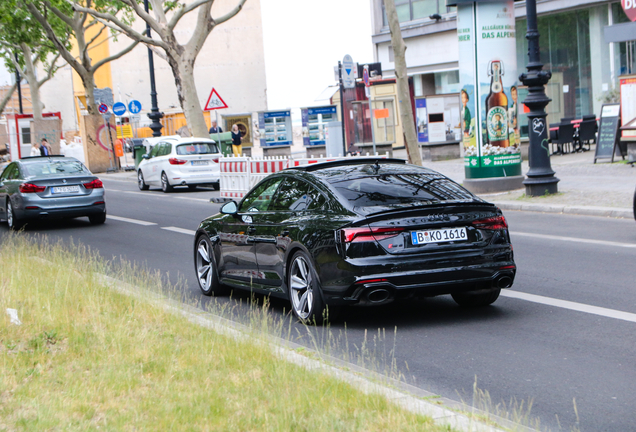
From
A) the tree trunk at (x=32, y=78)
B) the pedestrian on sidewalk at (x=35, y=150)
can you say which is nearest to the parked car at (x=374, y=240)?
the pedestrian on sidewalk at (x=35, y=150)

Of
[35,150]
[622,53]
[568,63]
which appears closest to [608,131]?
[622,53]

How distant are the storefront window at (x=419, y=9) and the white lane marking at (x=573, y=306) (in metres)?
29.8

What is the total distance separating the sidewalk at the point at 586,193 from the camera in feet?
47.0

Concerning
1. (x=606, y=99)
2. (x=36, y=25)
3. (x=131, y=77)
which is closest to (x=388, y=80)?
(x=606, y=99)

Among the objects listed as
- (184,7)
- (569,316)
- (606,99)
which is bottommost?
(569,316)

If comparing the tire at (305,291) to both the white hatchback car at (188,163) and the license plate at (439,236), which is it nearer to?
the license plate at (439,236)

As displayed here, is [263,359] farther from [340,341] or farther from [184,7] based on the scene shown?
[184,7]

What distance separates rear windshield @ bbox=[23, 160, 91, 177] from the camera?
57.1ft

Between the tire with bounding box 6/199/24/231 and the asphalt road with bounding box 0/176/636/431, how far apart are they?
632 cm

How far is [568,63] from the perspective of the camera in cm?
Answer: 3306

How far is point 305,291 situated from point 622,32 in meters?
17.5

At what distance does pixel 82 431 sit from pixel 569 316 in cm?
440

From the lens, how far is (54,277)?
8789mm

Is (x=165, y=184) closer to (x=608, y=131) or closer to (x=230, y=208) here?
(x=608, y=131)
